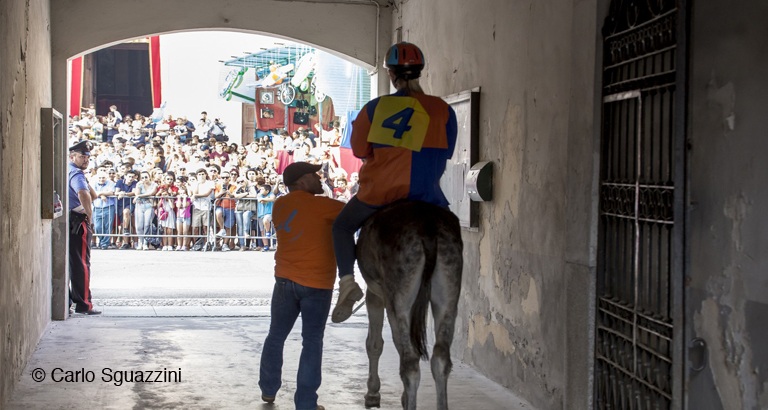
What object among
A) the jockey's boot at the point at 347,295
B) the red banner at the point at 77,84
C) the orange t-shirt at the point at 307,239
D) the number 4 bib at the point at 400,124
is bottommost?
the jockey's boot at the point at 347,295

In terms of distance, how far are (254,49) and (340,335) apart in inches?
775

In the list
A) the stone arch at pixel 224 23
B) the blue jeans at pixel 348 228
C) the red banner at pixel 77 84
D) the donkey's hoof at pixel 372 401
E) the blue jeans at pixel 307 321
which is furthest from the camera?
the red banner at pixel 77 84

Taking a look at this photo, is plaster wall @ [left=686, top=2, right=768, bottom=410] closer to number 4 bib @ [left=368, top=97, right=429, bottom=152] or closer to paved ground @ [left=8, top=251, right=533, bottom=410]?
number 4 bib @ [left=368, top=97, right=429, bottom=152]

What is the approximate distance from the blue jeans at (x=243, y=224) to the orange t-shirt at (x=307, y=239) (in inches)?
523

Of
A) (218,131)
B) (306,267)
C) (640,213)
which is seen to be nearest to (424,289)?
(306,267)

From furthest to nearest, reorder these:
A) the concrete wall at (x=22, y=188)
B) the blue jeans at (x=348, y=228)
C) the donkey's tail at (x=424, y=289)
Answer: the concrete wall at (x=22, y=188)
the blue jeans at (x=348, y=228)
the donkey's tail at (x=424, y=289)

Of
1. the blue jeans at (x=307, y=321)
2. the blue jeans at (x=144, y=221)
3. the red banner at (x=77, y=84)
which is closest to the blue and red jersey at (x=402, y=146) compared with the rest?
the blue jeans at (x=307, y=321)

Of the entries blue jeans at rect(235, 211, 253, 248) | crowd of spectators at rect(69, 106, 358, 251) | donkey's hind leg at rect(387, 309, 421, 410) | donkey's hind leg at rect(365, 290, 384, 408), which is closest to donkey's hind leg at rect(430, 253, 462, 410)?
donkey's hind leg at rect(387, 309, 421, 410)

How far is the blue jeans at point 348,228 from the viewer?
612 cm

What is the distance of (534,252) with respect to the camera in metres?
7.26

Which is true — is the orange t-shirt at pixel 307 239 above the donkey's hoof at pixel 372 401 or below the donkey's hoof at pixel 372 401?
above

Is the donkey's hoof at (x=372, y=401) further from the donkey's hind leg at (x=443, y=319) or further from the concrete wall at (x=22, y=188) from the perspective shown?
the concrete wall at (x=22, y=188)

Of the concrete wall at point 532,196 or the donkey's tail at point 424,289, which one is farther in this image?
the concrete wall at point 532,196

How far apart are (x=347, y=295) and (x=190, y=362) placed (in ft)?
9.86
